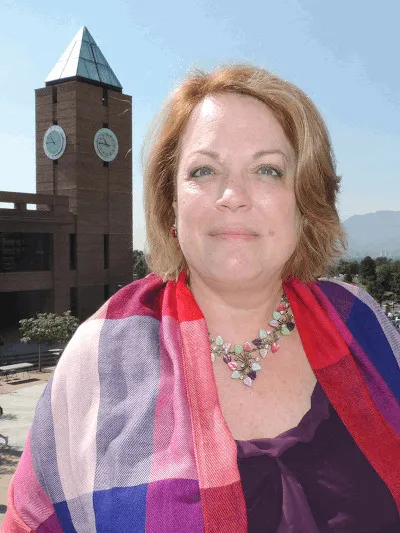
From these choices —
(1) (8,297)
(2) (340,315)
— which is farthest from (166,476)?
(1) (8,297)

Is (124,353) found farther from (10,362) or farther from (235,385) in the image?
(10,362)

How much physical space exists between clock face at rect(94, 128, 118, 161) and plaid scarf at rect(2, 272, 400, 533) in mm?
43204

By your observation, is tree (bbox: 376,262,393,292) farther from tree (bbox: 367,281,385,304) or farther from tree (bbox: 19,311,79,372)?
tree (bbox: 19,311,79,372)

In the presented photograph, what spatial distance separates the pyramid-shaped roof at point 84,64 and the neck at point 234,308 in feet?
144

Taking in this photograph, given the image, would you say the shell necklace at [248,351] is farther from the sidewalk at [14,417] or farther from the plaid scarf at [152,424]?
the sidewalk at [14,417]

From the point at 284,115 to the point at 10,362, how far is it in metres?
33.5

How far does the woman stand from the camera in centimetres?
177

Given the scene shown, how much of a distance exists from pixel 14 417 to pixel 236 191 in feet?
67.0

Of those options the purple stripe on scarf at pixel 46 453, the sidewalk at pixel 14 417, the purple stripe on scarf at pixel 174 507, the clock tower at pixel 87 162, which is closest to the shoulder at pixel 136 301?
the purple stripe on scarf at pixel 46 453

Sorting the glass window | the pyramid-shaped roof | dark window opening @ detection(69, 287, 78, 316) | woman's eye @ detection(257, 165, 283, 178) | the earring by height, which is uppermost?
the pyramid-shaped roof

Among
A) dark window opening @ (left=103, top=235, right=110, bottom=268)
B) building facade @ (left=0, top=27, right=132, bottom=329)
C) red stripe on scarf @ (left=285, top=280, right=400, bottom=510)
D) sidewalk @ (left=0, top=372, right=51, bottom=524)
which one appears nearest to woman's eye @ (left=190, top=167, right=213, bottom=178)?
red stripe on scarf @ (left=285, top=280, right=400, bottom=510)

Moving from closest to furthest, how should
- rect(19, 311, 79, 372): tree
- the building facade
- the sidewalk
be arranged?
the sidewalk < rect(19, 311, 79, 372): tree < the building facade

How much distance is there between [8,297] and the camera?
4331cm

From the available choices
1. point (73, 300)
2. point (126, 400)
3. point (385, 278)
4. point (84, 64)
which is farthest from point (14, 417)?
point (385, 278)
